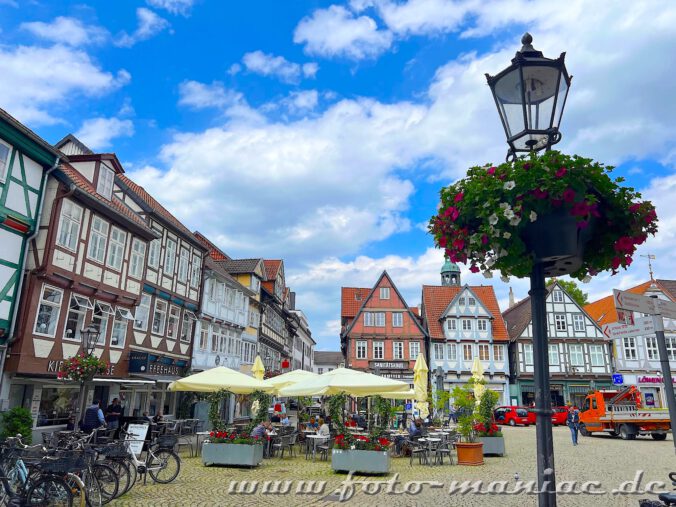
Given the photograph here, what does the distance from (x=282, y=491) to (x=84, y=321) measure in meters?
12.1

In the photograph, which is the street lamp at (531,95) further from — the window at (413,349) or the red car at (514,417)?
the window at (413,349)

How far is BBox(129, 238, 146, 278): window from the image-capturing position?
2309 centimetres

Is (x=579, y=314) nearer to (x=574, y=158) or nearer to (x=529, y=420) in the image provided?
(x=529, y=420)

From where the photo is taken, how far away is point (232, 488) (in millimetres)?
11320

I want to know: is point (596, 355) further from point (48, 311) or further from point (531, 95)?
point (531, 95)

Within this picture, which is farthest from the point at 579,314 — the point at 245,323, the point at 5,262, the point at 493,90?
the point at 493,90

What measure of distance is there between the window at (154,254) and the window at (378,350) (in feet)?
86.1

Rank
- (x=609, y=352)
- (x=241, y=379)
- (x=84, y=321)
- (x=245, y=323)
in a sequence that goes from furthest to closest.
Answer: (x=609, y=352) < (x=245, y=323) < (x=84, y=321) < (x=241, y=379)

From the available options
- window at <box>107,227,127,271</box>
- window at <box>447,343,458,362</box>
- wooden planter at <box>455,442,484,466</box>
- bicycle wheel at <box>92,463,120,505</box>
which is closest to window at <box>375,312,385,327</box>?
window at <box>447,343,458,362</box>

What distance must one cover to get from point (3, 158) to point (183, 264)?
13.2 meters

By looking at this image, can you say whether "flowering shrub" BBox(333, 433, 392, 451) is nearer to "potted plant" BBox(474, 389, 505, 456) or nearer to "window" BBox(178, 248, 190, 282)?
"potted plant" BBox(474, 389, 505, 456)

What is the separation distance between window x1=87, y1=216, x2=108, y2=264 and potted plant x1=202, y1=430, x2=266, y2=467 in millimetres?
9260

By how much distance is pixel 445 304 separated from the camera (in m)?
51.1

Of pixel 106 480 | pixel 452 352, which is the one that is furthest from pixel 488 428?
pixel 452 352
